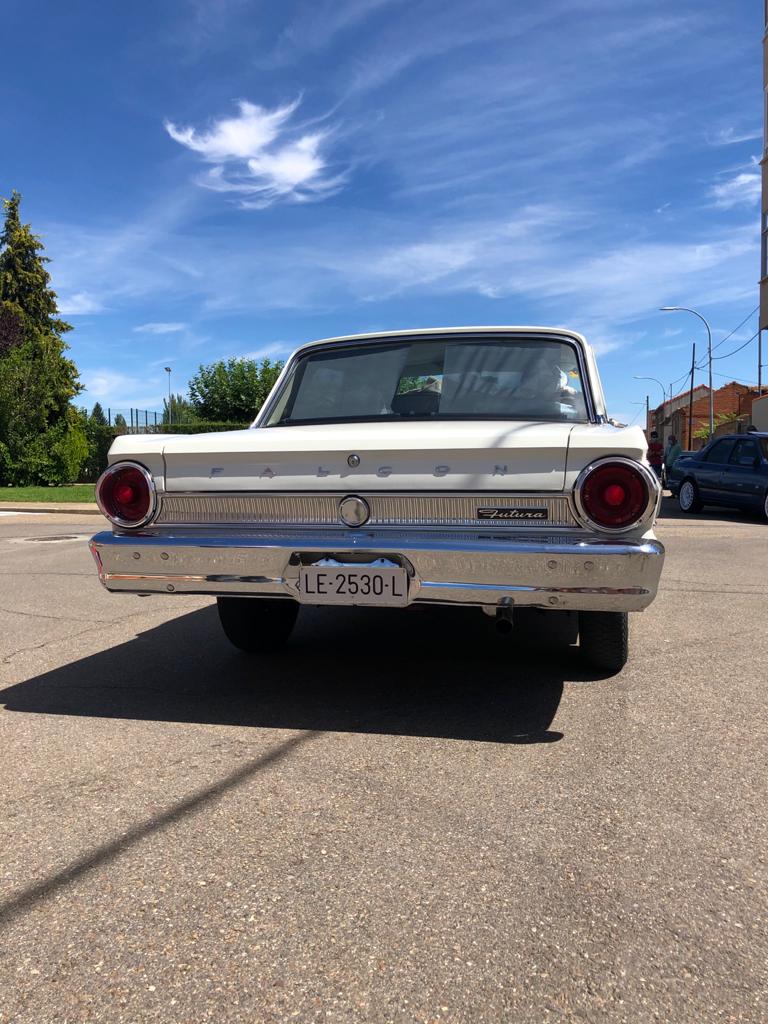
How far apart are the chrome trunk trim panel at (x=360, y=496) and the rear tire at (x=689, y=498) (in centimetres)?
1360

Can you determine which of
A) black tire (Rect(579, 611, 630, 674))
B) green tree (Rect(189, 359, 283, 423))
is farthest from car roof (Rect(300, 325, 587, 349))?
green tree (Rect(189, 359, 283, 423))

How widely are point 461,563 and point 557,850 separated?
1195 mm

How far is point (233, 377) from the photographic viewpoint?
46.4m

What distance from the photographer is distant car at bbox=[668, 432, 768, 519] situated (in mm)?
14156

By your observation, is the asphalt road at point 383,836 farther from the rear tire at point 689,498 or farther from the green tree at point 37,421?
the green tree at point 37,421

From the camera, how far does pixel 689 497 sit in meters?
16.1

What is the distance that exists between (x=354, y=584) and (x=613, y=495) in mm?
1081

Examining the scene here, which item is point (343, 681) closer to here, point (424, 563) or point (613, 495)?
point (424, 563)

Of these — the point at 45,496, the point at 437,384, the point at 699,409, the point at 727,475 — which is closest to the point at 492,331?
the point at 437,384

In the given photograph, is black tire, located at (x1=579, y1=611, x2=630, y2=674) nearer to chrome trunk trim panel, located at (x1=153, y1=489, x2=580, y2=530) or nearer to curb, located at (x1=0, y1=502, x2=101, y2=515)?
chrome trunk trim panel, located at (x1=153, y1=489, x2=580, y2=530)

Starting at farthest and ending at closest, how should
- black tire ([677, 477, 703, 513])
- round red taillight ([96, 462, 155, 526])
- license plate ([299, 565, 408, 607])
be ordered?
black tire ([677, 477, 703, 513]), round red taillight ([96, 462, 155, 526]), license plate ([299, 565, 408, 607])

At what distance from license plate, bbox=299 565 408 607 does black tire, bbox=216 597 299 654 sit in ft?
3.62

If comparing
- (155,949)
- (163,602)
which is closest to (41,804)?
(155,949)

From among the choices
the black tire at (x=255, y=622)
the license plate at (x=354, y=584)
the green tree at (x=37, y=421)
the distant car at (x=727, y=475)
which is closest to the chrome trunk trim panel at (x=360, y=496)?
the license plate at (x=354, y=584)
